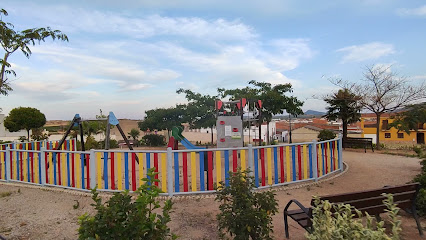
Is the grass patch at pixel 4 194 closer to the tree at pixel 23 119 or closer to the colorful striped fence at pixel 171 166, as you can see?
the colorful striped fence at pixel 171 166

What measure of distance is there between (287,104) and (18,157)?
1470 cm

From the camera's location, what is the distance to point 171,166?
5379 millimetres

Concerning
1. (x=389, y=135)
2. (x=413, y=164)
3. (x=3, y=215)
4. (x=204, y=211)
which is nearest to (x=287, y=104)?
(x=413, y=164)

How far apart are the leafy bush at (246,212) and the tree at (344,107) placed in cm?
1482

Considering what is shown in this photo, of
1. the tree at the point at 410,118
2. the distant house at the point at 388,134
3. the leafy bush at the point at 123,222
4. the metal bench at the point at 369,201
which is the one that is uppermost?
the tree at the point at 410,118

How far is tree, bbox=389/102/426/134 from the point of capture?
13.3 meters

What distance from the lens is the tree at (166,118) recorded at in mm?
21203

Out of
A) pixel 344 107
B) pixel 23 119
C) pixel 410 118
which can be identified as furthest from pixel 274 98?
pixel 23 119

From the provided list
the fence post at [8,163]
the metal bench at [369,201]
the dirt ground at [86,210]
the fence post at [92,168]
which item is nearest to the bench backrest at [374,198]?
the metal bench at [369,201]

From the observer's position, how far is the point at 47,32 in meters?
12.5

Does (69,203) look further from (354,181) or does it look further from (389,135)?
(389,135)

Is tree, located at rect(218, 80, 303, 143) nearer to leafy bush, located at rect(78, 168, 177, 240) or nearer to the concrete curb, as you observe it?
the concrete curb

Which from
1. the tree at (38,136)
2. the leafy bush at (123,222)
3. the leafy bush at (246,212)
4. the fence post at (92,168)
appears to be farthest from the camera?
the tree at (38,136)

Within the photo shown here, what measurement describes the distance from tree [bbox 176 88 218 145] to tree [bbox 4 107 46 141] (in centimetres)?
1372
